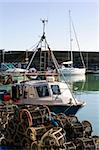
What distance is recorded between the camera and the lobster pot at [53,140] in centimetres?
631

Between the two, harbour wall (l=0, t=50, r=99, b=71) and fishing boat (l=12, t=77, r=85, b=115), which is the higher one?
harbour wall (l=0, t=50, r=99, b=71)

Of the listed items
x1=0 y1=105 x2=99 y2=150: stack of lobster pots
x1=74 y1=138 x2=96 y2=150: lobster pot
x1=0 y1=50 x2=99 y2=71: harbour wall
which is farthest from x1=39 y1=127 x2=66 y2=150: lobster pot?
x1=0 y1=50 x2=99 y2=71: harbour wall

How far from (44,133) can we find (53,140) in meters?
0.42

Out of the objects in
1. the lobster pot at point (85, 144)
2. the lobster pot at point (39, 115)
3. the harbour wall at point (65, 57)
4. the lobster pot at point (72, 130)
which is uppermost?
the harbour wall at point (65, 57)

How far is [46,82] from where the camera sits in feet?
37.5

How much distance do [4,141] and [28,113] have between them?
2.81 ft

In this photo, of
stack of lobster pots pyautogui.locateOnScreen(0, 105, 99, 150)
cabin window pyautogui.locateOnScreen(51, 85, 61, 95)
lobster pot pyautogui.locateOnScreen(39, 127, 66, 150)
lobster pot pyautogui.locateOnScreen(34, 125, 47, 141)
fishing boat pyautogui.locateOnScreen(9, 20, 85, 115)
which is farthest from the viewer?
cabin window pyautogui.locateOnScreen(51, 85, 61, 95)

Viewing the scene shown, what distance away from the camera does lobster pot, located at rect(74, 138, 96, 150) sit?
21.0 ft

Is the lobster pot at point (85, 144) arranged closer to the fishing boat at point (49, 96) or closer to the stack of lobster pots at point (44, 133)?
the stack of lobster pots at point (44, 133)

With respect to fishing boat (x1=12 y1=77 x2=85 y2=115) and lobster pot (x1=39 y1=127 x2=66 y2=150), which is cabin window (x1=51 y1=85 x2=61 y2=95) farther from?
lobster pot (x1=39 y1=127 x2=66 y2=150)

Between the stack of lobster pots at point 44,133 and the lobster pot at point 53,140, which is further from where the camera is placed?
the stack of lobster pots at point 44,133

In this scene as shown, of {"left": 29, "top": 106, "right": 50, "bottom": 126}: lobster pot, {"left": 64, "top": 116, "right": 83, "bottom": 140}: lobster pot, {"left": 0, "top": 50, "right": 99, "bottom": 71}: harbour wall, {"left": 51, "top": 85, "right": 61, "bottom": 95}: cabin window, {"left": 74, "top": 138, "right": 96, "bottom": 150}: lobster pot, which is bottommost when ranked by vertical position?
{"left": 74, "top": 138, "right": 96, "bottom": 150}: lobster pot

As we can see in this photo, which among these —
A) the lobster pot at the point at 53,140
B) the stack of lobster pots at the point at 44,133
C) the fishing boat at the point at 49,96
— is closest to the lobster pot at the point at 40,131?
the stack of lobster pots at the point at 44,133

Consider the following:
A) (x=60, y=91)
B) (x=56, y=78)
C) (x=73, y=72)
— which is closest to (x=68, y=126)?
(x=60, y=91)
